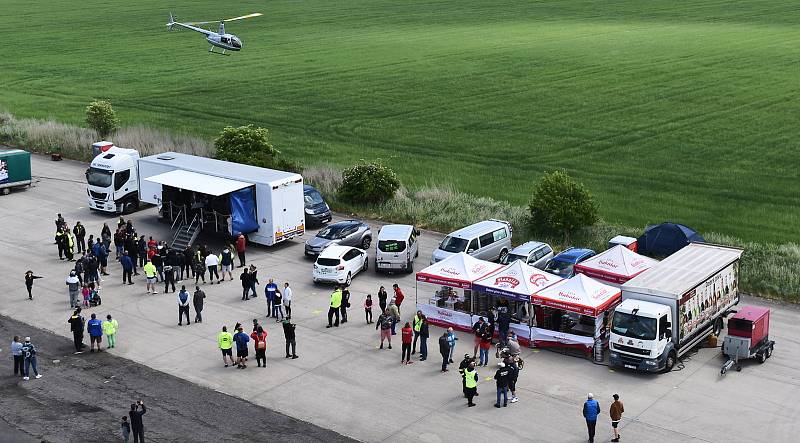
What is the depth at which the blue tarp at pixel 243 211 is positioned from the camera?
137 feet

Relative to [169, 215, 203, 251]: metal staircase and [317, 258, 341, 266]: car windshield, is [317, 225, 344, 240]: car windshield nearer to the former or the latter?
[317, 258, 341, 266]: car windshield

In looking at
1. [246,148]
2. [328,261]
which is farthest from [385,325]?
[246,148]

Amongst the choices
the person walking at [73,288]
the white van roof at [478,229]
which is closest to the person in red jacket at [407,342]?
the white van roof at [478,229]

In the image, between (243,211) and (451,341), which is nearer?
(451,341)

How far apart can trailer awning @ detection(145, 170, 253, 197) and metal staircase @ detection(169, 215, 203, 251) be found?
54.4 inches

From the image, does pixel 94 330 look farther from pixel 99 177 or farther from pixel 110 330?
pixel 99 177

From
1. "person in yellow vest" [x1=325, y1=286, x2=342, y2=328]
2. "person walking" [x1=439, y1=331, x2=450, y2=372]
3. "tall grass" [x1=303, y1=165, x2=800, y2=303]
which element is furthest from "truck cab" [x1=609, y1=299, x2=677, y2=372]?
"person in yellow vest" [x1=325, y1=286, x2=342, y2=328]

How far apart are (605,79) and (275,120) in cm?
2783

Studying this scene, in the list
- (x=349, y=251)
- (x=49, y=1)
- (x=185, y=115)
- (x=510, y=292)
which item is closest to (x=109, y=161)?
(x=349, y=251)

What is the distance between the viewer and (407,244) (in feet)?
129

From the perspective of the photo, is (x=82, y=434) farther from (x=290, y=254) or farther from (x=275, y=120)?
(x=275, y=120)

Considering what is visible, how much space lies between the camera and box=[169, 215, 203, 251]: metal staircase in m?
42.8

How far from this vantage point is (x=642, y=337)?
29.9 m

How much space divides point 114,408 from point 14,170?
27216mm
